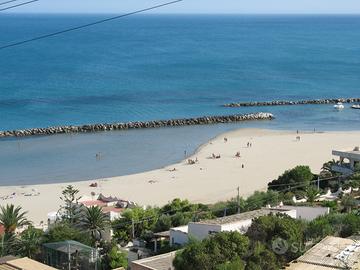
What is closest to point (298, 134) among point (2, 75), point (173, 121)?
point (173, 121)

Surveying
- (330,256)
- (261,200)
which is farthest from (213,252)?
(261,200)

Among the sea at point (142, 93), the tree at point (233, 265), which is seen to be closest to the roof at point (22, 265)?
the tree at point (233, 265)

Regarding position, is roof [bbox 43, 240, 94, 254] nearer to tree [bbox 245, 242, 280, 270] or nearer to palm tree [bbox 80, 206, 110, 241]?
palm tree [bbox 80, 206, 110, 241]

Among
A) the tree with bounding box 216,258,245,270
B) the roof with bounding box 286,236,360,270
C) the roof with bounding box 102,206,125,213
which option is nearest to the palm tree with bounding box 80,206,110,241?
the roof with bounding box 102,206,125,213

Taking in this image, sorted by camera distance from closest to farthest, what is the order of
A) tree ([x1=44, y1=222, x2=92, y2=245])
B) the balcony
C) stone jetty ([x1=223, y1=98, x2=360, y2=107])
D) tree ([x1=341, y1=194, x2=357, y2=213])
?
tree ([x1=44, y1=222, x2=92, y2=245]) → tree ([x1=341, y1=194, x2=357, y2=213]) → the balcony → stone jetty ([x1=223, y1=98, x2=360, y2=107])

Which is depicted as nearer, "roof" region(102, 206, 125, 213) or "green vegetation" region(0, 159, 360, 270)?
"green vegetation" region(0, 159, 360, 270)

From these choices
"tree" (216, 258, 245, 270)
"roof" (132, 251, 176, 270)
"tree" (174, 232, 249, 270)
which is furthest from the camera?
"roof" (132, 251, 176, 270)

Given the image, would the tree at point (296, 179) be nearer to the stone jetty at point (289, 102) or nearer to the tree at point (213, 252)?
the tree at point (213, 252)
